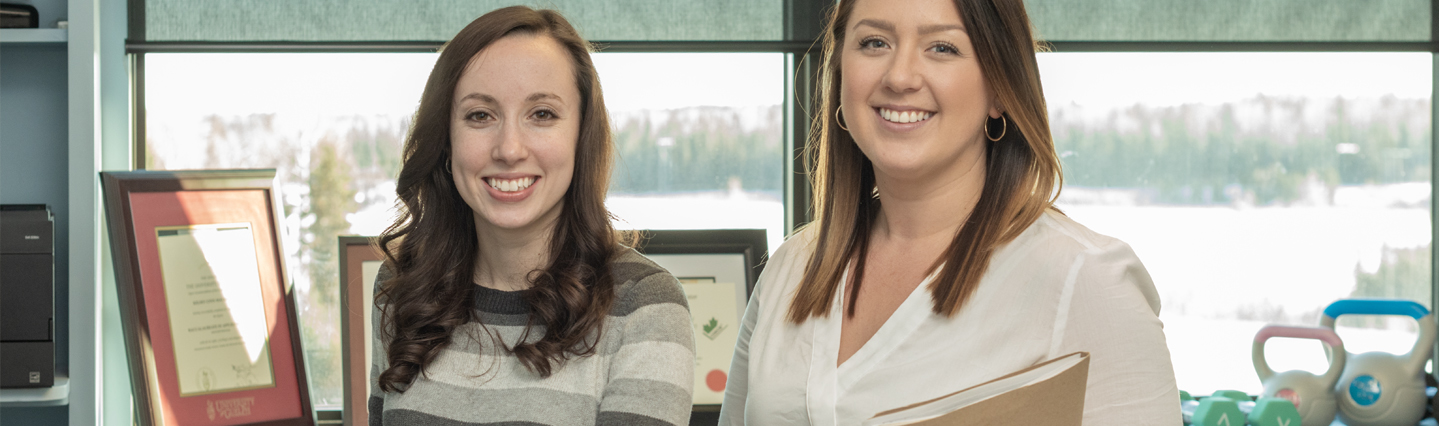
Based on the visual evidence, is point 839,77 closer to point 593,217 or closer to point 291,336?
point 593,217

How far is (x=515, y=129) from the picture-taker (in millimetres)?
1139

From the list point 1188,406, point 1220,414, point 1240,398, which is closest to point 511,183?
point 1220,414

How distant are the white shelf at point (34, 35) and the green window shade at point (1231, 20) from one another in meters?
2.41

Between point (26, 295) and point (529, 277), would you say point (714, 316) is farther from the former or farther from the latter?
point (26, 295)

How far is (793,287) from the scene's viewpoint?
4.12 ft

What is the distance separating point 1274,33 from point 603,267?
2239mm

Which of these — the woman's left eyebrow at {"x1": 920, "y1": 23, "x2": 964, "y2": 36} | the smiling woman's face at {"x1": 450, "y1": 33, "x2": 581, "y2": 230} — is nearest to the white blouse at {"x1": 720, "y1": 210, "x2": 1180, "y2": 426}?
the woman's left eyebrow at {"x1": 920, "y1": 23, "x2": 964, "y2": 36}

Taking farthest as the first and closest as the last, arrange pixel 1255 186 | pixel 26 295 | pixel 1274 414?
pixel 1255 186, pixel 1274 414, pixel 26 295

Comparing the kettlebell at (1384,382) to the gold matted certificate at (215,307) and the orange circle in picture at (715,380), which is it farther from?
the gold matted certificate at (215,307)

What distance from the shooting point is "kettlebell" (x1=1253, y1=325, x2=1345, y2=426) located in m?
2.33

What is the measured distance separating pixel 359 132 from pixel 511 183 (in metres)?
1.57

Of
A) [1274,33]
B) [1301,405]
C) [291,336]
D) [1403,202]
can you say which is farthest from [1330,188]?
[291,336]

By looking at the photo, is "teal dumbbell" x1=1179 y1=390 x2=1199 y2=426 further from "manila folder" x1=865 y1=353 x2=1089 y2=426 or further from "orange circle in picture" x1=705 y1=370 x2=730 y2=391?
"manila folder" x1=865 y1=353 x2=1089 y2=426

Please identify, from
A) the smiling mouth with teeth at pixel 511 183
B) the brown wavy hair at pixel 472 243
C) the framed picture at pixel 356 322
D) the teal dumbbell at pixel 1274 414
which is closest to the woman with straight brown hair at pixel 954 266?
the brown wavy hair at pixel 472 243
